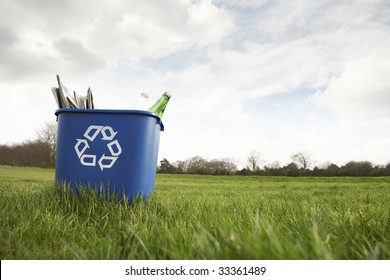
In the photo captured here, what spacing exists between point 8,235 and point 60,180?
116 centimetres

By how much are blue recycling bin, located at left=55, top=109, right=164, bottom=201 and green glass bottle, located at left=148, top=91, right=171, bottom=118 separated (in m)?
0.71

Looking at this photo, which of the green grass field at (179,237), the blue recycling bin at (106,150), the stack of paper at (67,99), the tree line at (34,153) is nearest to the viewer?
the green grass field at (179,237)

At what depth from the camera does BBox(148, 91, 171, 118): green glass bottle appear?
10.7 ft

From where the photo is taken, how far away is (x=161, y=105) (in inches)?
131

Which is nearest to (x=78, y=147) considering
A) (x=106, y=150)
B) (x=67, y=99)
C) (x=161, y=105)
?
(x=106, y=150)

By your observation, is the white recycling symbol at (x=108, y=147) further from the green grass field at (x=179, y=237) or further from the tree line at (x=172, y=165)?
the tree line at (x=172, y=165)

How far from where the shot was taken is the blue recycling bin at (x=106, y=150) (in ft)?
8.13

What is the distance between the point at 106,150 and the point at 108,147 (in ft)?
0.11

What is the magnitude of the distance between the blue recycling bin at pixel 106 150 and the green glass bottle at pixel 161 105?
2.34 feet

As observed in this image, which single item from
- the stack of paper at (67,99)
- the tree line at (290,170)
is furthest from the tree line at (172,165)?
the stack of paper at (67,99)

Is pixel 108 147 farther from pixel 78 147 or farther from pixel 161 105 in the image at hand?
pixel 161 105

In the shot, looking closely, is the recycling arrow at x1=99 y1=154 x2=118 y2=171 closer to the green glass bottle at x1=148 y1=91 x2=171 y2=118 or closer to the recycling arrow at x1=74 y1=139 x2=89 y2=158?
the recycling arrow at x1=74 y1=139 x2=89 y2=158
